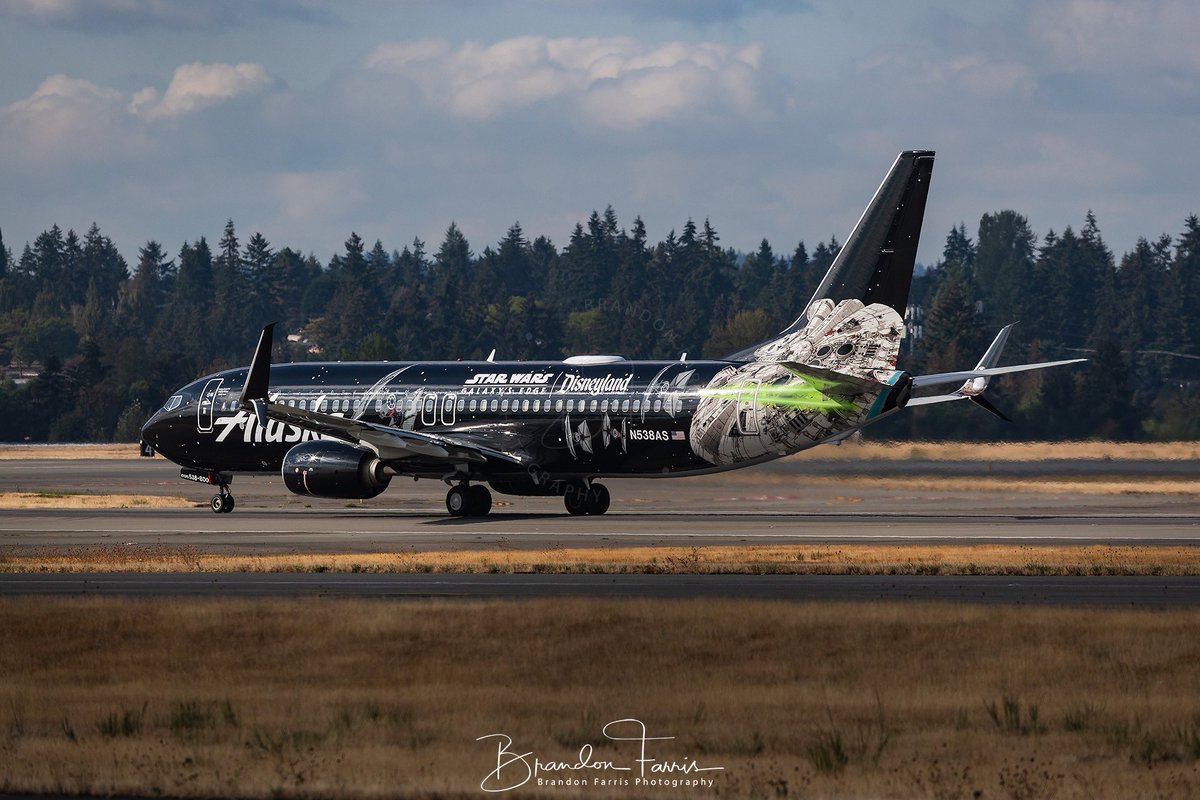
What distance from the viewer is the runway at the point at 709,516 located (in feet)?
138

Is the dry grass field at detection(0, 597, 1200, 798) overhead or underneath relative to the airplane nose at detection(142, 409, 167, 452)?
underneath

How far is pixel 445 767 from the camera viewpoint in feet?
51.9

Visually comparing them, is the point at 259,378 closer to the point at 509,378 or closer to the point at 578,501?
the point at 509,378

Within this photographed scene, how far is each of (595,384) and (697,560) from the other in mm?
16154

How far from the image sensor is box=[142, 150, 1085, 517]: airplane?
45.2 m

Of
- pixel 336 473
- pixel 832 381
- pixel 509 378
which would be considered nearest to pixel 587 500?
pixel 509 378

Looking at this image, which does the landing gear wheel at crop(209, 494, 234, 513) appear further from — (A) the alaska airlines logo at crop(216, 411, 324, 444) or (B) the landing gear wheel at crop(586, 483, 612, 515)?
(B) the landing gear wheel at crop(586, 483, 612, 515)

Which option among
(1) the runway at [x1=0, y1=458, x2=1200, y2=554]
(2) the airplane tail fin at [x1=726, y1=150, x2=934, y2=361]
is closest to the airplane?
(2) the airplane tail fin at [x1=726, y1=150, x2=934, y2=361]

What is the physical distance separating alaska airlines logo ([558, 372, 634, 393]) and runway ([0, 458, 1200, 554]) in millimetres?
3758

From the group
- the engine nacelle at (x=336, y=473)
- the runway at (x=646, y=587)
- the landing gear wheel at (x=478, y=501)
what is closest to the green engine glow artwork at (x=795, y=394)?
the landing gear wheel at (x=478, y=501)

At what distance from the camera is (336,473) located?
4953 cm

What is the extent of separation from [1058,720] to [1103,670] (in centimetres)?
313

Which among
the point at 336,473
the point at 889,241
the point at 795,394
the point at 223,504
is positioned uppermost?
the point at 889,241

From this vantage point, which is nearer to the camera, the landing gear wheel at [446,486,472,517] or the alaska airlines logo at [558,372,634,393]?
the alaska airlines logo at [558,372,634,393]
